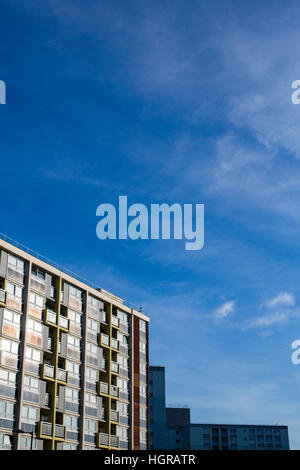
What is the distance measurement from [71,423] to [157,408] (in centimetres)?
8144

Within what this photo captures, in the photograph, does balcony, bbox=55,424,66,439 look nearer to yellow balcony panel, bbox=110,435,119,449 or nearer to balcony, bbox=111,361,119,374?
yellow balcony panel, bbox=110,435,119,449

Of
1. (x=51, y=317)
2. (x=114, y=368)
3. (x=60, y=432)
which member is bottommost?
(x=60, y=432)

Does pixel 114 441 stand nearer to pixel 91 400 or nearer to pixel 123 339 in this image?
pixel 91 400

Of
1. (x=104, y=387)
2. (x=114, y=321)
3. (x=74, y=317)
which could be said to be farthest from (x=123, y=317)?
(x=74, y=317)

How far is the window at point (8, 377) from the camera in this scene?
6053cm

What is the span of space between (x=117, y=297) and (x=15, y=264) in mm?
25761

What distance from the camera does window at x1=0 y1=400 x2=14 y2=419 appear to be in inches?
2347

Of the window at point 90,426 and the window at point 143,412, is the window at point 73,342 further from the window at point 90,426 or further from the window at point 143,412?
the window at point 143,412

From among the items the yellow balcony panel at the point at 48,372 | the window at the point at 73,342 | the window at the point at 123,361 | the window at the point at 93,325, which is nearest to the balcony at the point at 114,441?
the window at the point at 123,361

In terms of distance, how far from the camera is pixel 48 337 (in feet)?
226

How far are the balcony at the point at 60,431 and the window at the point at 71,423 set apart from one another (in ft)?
4.57

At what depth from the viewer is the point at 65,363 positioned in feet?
233
